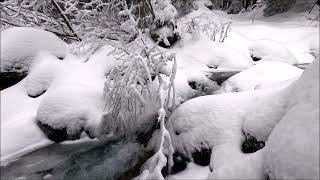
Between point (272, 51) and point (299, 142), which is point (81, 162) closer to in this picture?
point (299, 142)

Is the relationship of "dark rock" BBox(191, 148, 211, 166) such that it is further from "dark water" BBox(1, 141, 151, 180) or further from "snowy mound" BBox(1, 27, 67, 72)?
"snowy mound" BBox(1, 27, 67, 72)

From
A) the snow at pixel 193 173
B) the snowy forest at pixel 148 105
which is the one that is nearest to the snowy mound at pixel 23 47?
the snowy forest at pixel 148 105

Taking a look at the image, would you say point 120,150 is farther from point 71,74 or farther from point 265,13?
point 265,13

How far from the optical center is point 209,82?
16.7ft

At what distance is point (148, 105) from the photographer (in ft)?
14.1

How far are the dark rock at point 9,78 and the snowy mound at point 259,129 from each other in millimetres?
2484

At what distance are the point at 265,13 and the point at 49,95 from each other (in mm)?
7670

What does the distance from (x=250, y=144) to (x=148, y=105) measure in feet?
4.75

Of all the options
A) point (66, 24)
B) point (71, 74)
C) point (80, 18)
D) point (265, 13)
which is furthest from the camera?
point (265, 13)

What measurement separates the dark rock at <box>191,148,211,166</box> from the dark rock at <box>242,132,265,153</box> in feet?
1.33

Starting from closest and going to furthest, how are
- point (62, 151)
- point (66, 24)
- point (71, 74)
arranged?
1. point (62, 151)
2. point (71, 74)
3. point (66, 24)

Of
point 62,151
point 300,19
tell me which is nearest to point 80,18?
point 62,151

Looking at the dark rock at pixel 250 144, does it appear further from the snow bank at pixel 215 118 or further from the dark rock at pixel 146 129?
the dark rock at pixel 146 129

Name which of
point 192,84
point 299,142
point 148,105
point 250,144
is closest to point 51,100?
point 148,105
